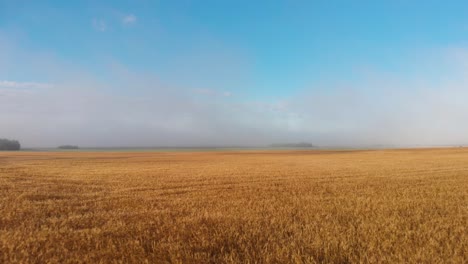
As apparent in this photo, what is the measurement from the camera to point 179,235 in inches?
240

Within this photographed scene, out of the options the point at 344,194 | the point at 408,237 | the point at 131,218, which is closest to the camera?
the point at 408,237

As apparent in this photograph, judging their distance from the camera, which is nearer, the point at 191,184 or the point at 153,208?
the point at 153,208

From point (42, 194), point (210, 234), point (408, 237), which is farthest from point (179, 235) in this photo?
point (42, 194)

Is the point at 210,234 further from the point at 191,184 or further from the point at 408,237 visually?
the point at 191,184

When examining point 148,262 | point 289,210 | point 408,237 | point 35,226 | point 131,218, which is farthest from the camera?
point 289,210

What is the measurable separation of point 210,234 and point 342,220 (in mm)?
3401

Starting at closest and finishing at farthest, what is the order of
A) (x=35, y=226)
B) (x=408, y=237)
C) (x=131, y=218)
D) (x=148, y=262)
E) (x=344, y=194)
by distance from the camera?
(x=148, y=262) < (x=408, y=237) < (x=35, y=226) < (x=131, y=218) < (x=344, y=194)

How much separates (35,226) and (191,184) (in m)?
8.64

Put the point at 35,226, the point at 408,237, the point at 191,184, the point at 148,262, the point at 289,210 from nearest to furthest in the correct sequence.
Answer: the point at 148,262, the point at 408,237, the point at 35,226, the point at 289,210, the point at 191,184

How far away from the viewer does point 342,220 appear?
24.2 feet

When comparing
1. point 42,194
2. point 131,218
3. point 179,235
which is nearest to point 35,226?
point 131,218

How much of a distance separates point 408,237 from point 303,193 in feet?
19.7

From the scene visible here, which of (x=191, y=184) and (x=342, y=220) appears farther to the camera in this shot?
(x=191, y=184)

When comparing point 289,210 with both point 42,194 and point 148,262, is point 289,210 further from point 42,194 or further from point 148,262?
point 42,194
